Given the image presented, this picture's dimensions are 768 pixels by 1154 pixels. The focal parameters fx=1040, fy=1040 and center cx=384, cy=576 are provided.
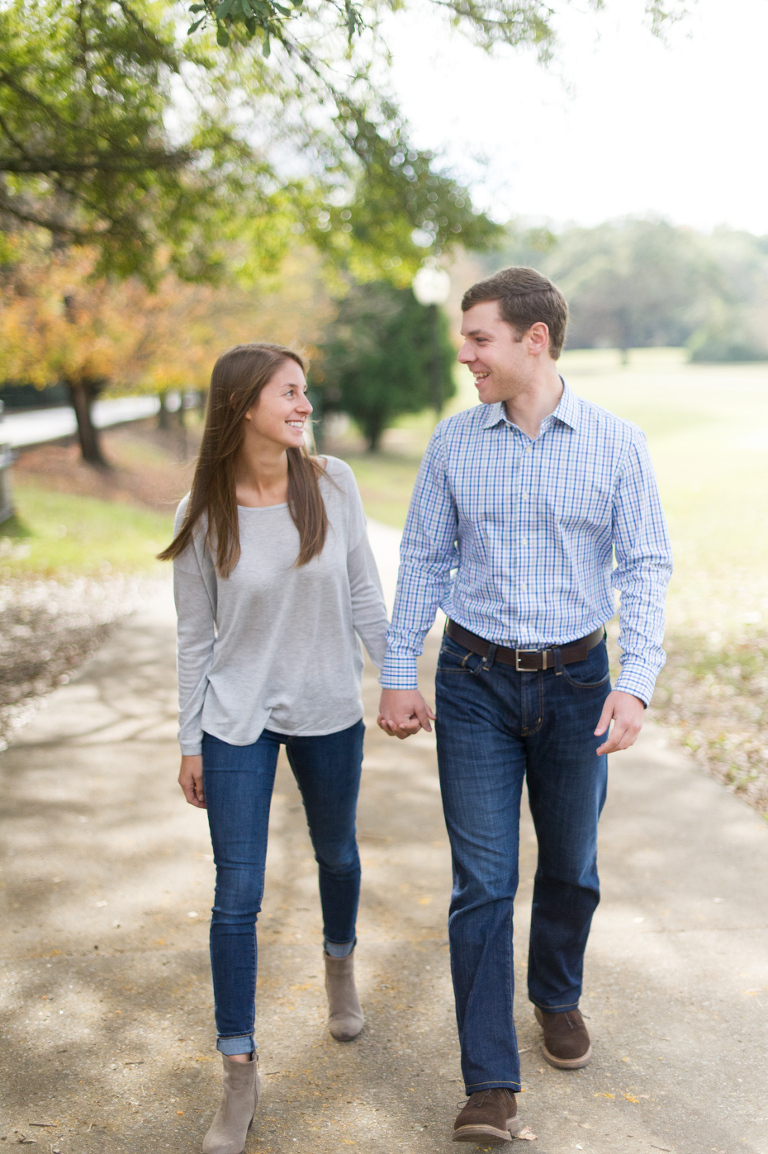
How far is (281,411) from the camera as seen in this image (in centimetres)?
283

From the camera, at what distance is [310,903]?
405 centimetres

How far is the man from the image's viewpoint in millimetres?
2725

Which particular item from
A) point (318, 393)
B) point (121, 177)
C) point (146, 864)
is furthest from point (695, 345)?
point (146, 864)

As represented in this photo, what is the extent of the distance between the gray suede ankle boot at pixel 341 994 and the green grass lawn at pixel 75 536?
9229 mm

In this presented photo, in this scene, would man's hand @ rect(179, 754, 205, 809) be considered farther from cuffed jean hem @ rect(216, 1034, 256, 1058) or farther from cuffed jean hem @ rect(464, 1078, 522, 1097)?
cuffed jean hem @ rect(464, 1078, 522, 1097)

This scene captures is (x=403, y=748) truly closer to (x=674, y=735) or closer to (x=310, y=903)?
(x=674, y=735)

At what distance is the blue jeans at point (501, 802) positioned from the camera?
8.82 ft

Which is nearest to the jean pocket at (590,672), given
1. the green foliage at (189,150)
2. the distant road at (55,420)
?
the green foliage at (189,150)

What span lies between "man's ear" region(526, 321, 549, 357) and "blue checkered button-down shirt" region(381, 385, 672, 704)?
0.51 feet

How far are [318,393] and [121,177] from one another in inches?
1010

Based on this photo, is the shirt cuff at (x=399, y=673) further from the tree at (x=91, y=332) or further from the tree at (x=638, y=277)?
the tree at (x=638, y=277)

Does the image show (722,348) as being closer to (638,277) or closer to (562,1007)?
(638,277)

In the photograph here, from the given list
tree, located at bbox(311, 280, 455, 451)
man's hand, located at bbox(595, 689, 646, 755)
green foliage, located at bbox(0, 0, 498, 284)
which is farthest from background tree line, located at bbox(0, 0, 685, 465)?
tree, located at bbox(311, 280, 455, 451)

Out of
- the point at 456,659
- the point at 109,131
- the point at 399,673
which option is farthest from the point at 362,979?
the point at 109,131
